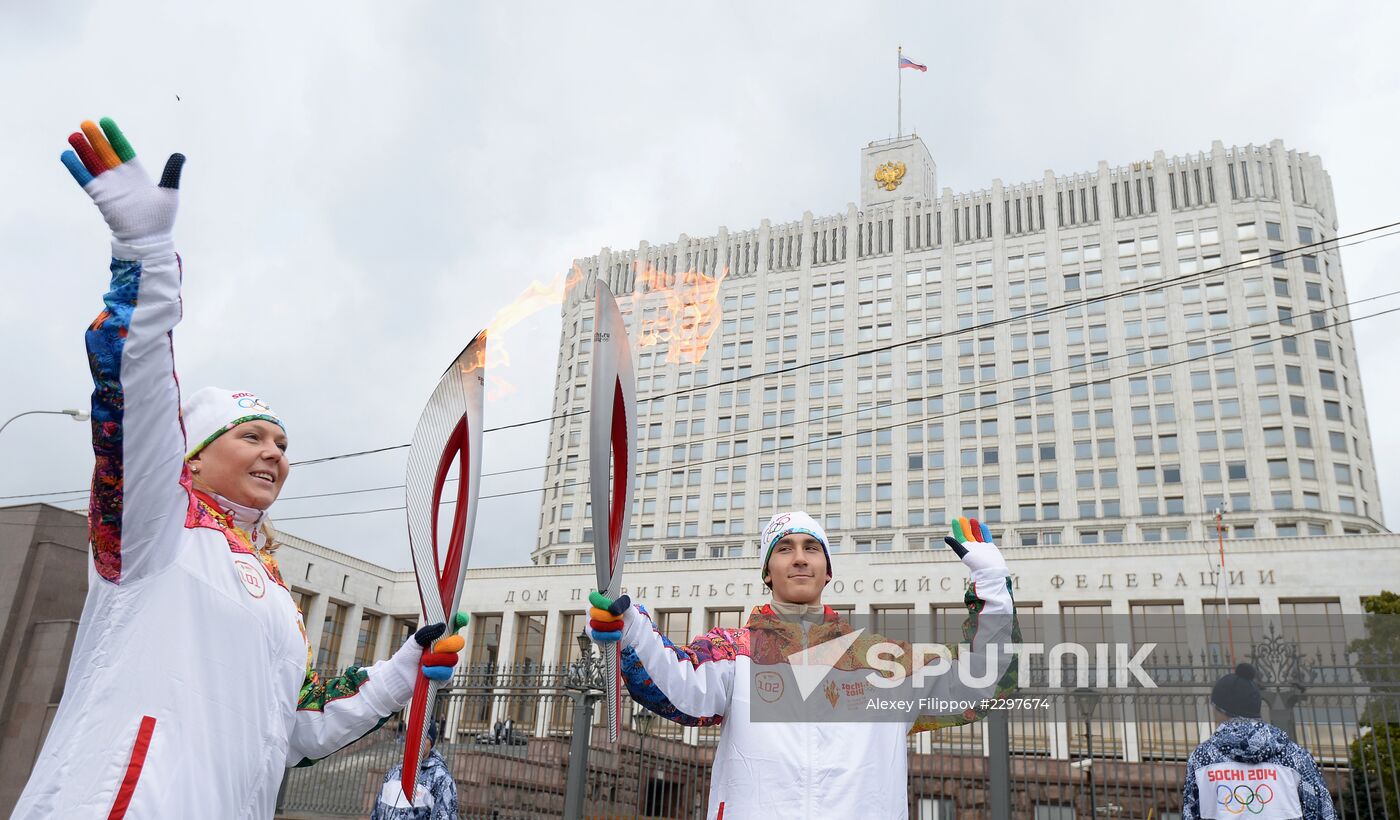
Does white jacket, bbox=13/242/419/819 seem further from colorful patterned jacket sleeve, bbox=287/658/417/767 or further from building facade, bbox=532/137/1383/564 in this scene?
building facade, bbox=532/137/1383/564

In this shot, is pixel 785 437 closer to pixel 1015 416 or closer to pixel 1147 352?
pixel 1015 416

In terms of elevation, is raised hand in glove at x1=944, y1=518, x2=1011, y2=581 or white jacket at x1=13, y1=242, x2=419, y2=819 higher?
raised hand in glove at x1=944, y1=518, x2=1011, y2=581

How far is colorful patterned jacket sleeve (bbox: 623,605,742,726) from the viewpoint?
145 inches

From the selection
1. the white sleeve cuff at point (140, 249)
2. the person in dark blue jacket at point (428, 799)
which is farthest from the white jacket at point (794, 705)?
the person in dark blue jacket at point (428, 799)

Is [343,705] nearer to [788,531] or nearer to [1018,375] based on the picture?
[788,531]

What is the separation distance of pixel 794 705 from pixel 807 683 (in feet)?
0.46

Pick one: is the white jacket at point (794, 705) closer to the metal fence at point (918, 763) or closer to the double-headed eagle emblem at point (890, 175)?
the metal fence at point (918, 763)

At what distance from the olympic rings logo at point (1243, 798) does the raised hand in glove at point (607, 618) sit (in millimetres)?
5294

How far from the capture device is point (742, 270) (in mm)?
80750

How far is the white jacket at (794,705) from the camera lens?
3818mm

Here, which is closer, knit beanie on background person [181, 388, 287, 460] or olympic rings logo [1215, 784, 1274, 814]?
knit beanie on background person [181, 388, 287, 460]

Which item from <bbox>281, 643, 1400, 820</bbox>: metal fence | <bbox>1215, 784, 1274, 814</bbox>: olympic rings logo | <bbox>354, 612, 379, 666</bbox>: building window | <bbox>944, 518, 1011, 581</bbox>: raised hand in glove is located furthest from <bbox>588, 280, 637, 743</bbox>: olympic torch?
<bbox>354, 612, 379, 666</bbox>: building window

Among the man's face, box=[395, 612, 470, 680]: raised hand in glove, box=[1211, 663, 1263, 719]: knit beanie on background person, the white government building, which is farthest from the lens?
the white government building

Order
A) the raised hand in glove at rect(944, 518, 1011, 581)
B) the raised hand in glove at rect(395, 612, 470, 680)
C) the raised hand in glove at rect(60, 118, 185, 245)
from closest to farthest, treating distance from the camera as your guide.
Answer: the raised hand in glove at rect(60, 118, 185, 245) < the raised hand in glove at rect(395, 612, 470, 680) < the raised hand in glove at rect(944, 518, 1011, 581)
